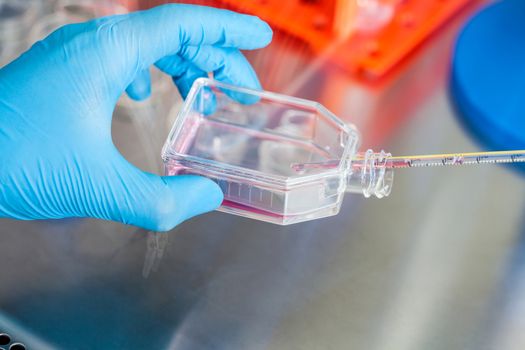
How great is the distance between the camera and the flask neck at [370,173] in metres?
0.94

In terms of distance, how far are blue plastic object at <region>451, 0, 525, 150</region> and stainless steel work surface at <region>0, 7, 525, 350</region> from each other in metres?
A: 0.10

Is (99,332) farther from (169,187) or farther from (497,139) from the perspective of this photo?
(497,139)

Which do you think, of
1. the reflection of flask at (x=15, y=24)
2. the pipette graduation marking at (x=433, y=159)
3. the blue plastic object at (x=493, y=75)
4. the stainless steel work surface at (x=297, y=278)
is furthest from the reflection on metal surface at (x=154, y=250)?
the blue plastic object at (x=493, y=75)

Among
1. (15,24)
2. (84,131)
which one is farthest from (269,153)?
(15,24)

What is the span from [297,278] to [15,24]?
89 centimetres

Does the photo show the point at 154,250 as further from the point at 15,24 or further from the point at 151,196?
the point at 15,24

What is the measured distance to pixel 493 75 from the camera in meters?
1.25

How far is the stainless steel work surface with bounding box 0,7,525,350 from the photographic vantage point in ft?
3.17

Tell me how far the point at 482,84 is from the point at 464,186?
237 mm

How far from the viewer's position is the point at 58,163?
872 mm

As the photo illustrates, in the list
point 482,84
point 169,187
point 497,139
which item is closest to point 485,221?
point 497,139

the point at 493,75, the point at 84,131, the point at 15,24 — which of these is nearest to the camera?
the point at 84,131

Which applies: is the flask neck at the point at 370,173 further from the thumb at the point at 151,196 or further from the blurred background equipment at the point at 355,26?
the blurred background equipment at the point at 355,26

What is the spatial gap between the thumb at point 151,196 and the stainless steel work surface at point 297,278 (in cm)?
16
